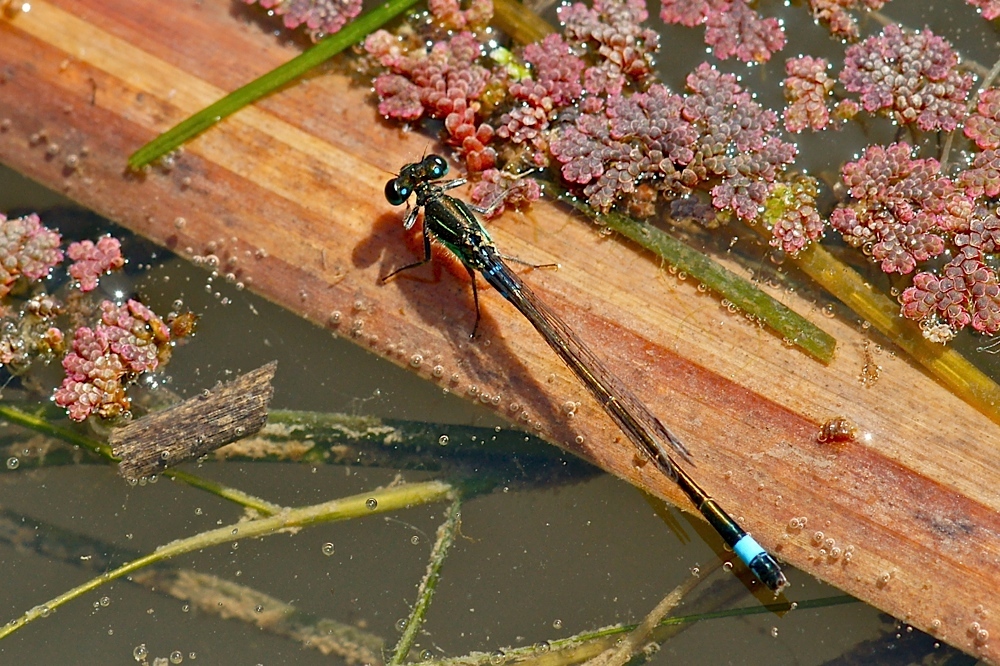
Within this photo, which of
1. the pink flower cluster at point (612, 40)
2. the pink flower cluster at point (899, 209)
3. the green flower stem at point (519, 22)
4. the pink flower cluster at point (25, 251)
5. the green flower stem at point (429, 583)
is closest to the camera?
the green flower stem at point (429, 583)

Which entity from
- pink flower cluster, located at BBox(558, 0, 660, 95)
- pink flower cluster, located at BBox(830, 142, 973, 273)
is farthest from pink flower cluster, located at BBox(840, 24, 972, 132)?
pink flower cluster, located at BBox(558, 0, 660, 95)

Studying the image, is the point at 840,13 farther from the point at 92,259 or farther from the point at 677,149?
the point at 92,259

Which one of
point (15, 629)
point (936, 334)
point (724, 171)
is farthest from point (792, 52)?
point (15, 629)

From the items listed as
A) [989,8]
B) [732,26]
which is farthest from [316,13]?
[989,8]

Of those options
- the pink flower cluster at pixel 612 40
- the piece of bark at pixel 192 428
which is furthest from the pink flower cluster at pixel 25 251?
the pink flower cluster at pixel 612 40

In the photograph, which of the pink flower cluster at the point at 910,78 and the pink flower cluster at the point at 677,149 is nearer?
the pink flower cluster at the point at 677,149

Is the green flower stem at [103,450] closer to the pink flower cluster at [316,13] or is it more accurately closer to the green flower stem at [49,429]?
the green flower stem at [49,429]

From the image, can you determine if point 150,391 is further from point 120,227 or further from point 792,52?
point 792,52

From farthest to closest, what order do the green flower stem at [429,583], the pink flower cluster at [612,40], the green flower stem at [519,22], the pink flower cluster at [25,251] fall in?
the green flower stem at [519,22], the pink flower cluster at [612,40], the pink flower cluster at [25,251], the green flower stem at [429,583]
